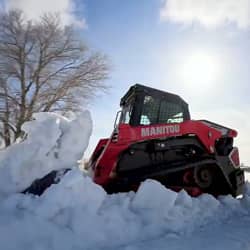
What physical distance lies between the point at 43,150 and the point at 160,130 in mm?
2401

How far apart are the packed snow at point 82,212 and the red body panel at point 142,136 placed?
3.34ft

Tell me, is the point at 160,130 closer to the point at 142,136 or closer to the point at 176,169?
the point at 142,136

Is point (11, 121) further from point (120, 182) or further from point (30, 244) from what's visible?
point (30, 244)

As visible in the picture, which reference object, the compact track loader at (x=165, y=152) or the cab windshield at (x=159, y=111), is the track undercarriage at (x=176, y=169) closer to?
the compact track loader at (x=165, y=152)

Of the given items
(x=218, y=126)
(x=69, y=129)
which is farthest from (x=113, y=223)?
(x=218, y=126)

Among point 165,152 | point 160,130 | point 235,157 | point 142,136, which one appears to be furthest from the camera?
point 235,157

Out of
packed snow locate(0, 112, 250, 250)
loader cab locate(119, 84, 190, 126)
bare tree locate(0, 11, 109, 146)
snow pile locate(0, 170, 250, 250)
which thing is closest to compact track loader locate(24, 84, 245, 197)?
loader cab locate(119, 84, 190, 126)

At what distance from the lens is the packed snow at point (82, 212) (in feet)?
11.3

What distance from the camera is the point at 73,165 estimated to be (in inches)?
184

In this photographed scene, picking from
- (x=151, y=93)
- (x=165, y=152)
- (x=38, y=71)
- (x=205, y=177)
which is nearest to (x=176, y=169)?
(x=165, y=152)

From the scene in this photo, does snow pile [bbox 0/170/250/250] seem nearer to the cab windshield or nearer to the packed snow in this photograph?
the packed snow

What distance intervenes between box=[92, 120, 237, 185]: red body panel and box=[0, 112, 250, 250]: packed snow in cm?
102

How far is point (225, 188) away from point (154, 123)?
1.80m

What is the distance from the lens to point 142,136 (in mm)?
5973
